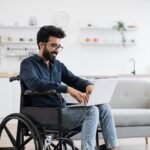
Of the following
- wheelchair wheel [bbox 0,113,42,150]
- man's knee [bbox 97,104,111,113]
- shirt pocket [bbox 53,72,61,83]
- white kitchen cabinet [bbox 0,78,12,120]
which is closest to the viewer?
wheelchair wheel [bbox 0,113,42,150]

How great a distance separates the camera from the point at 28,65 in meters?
2.45

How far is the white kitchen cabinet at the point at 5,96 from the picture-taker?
18.3ft

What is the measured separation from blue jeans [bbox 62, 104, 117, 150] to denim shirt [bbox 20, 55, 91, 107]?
0.14 metres

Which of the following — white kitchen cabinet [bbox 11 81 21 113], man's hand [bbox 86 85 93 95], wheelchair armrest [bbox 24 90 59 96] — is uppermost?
wheelchair armrest [bbox 24 90 59 96]

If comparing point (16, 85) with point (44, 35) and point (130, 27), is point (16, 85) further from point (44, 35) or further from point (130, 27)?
point (44, 35)

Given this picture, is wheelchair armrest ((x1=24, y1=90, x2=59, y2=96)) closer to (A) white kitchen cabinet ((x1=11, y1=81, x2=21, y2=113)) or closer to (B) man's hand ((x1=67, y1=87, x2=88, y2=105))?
(B) man's hand ((x1=67, y1=87, x2=88, y2=105))

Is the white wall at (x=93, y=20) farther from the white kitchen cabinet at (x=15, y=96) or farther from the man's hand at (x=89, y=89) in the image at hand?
the man's hand at (x=89, y=89)

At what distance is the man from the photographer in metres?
2.32

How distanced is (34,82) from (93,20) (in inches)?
176

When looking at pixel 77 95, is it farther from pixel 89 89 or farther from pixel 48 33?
pixel 48 33

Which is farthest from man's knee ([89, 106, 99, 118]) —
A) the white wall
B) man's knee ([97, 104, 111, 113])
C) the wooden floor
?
the white wall

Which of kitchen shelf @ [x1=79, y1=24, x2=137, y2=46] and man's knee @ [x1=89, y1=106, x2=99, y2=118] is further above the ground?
kitchen shelf @ [x1=79, y1=24, x2=137, y2=46]

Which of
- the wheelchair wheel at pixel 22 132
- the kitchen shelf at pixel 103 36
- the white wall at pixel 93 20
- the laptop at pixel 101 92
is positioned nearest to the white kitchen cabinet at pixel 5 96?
the white wall at pixel 93 20

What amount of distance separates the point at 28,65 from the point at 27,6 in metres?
4.25
